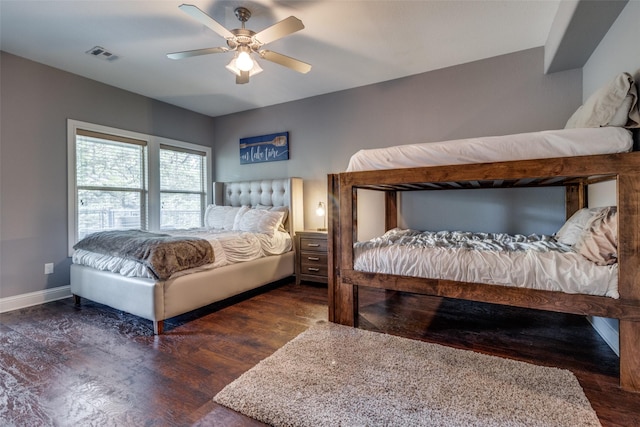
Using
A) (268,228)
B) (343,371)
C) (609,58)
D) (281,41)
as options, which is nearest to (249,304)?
(268,228)

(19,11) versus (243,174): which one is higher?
(19,11)

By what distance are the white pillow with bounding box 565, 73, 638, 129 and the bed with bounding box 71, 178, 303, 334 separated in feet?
9.87

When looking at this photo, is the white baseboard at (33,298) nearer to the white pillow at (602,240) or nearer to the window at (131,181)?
the window at (131,181)

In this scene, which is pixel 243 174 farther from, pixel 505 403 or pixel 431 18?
pixel 505 403

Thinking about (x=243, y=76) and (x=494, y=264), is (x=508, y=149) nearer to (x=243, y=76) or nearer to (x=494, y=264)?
(x=494, y=264)

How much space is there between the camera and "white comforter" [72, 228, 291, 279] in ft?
8.20

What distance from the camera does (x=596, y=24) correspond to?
6.96ft

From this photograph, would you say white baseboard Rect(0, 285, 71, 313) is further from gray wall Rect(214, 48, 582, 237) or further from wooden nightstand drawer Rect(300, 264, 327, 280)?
gray wall Rect(214, 48, 582, 237)

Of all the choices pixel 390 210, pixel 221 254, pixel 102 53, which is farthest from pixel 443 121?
pixel 102 53

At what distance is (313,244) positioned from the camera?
12.2 feet

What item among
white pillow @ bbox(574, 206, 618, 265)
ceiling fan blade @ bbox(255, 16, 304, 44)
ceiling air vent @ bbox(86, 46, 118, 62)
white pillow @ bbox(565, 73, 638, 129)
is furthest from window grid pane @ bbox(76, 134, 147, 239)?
white pillow @ bbox(565, 73, 638, 129)

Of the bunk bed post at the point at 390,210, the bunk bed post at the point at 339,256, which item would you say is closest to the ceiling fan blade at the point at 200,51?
the bunk bed post at the point at 339,256

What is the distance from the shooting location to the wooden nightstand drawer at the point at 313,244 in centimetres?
365

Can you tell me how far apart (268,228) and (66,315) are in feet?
6.86
